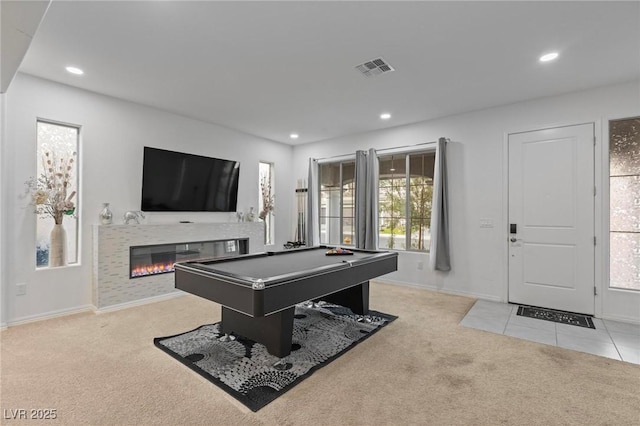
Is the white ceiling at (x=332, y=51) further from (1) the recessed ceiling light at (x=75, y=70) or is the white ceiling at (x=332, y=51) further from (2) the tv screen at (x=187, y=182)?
(2) the tv screen at (x=187, y=182)

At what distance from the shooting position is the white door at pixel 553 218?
3785mm

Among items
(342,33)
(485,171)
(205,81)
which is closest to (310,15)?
(342,33)

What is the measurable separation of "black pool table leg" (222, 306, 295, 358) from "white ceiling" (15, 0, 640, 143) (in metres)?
2.41

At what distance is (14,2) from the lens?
3.86 feet

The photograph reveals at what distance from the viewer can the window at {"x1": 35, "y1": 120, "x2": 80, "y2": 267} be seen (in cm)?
361

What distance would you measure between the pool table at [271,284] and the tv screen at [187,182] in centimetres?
216

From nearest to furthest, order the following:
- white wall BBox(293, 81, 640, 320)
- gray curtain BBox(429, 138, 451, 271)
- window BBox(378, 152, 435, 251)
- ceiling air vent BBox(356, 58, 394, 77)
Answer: ceiling air vent BBox(356, 58, 394, 77) → white wall BBox(293, 81, 640, 320) → gray curtain BBox(429, 138, 451, 271) → window BBox(378, 152, 435, 251)

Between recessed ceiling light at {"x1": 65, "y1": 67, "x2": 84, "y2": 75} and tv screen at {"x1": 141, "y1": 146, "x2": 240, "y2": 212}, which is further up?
recessed ceiling light at {"x1": 65, "y1": 67, "x2": 84, "y2": 75}

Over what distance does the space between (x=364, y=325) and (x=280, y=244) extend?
361 cm

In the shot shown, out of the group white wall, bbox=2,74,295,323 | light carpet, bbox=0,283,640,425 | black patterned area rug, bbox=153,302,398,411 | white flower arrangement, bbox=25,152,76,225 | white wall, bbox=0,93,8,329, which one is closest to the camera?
light carpet, bbox=0,283,640,425

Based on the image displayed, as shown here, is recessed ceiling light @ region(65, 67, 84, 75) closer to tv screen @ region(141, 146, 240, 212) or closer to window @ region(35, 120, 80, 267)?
window @ region(35, 120, 80, 267)

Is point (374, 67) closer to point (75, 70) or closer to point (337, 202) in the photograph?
point (75, 70)

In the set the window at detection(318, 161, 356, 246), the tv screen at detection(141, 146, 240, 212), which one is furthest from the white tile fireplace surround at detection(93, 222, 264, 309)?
the window at detection(318, 161, 356, 246)

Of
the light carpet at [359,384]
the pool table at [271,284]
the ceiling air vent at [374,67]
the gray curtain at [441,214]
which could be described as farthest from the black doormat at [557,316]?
the ceiling air vent at [374,67]
